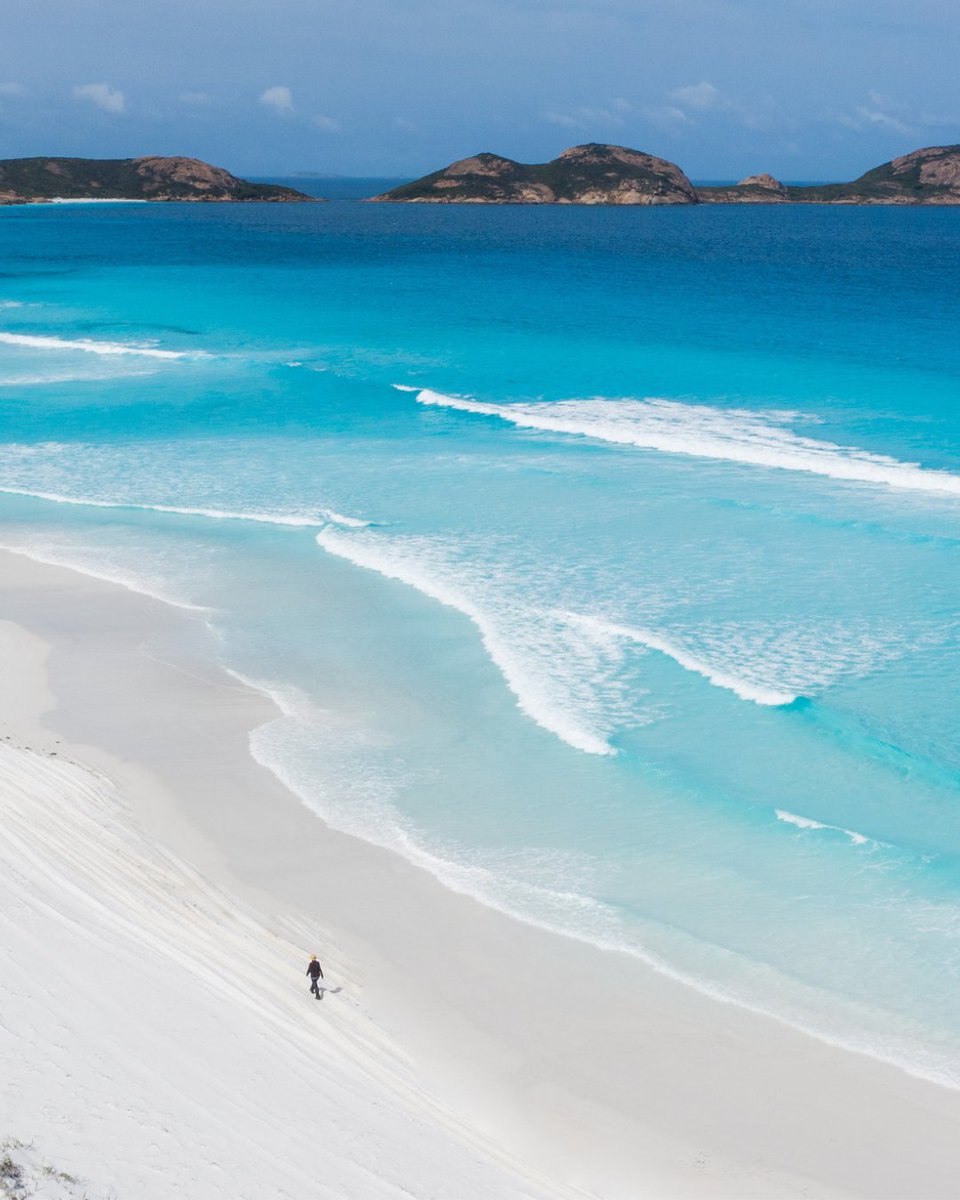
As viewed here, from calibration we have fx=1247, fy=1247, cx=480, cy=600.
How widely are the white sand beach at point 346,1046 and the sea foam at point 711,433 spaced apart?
67.5ft

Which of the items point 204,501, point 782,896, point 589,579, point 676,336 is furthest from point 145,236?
point 782,896

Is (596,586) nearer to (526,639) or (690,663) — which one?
(526,639)

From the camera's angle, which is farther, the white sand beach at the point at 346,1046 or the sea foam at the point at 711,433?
the sea foam at the point at 711,433

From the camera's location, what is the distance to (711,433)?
1400 inches

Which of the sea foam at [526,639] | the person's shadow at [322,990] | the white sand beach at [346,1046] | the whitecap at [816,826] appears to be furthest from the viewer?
the sea foam at [526,639]

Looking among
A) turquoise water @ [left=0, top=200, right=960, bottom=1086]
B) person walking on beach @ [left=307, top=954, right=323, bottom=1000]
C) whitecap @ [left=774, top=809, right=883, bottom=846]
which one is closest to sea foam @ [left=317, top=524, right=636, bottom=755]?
turquoise water @ [left=0, top=200, right=960, bottom=1086]

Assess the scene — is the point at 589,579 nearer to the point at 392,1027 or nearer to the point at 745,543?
the point at 745,543

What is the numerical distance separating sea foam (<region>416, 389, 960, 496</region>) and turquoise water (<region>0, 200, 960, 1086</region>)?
0.49ft

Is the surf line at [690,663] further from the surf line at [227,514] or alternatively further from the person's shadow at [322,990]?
the person's shadow at [322,990]

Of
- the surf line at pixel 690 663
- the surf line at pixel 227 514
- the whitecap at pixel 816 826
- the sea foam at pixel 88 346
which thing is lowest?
the whitecap at pixel 816 826

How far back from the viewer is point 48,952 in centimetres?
1059

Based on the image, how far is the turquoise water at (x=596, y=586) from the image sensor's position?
14.1 meters

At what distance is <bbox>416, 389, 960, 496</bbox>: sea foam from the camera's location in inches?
1233

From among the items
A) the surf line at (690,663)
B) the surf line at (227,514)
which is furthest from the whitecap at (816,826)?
A: the surf line at (227,514)
